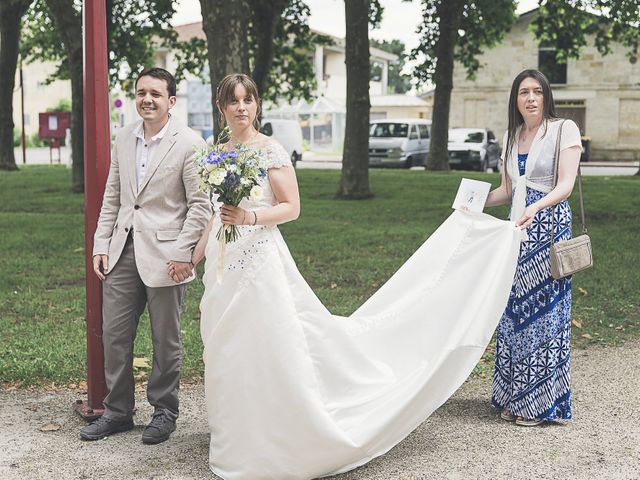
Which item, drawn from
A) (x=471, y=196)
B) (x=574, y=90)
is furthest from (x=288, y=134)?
(x=471, y=196)

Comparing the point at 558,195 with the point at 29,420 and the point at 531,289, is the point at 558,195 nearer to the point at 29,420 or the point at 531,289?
the point at 531,289

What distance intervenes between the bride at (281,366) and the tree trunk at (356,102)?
43.8 feet

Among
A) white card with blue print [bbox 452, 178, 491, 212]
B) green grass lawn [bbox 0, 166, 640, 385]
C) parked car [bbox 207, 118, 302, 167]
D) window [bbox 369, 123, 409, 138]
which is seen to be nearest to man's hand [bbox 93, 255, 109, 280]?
green grass lawn [bbox 0, 166, 640, 385]

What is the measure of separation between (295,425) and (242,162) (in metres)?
1.36

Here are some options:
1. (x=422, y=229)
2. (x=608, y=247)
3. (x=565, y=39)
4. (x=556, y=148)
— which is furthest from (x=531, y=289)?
(x=565, y=39)

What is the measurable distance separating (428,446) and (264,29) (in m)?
19.0

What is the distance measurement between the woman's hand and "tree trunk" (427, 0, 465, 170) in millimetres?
21367

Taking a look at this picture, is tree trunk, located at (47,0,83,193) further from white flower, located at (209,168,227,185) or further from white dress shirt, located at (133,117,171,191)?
white flower, located at (209,168,227,185)

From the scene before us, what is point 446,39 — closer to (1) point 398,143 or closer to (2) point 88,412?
(1) point 398,143

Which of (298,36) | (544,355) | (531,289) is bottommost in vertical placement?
(544,355)

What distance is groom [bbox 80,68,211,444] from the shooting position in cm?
532

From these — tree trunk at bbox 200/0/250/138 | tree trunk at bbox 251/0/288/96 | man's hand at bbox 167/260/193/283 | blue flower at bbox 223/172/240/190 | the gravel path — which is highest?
tree trunk at bbox 251/0/288/96

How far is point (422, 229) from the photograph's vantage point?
47.1 ft

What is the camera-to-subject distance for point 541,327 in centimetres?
574
